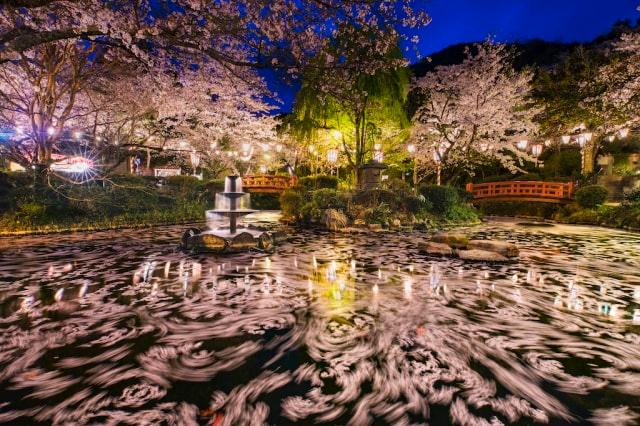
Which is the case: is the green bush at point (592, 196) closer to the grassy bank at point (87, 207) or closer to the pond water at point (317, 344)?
the pond water at point (317, 344)

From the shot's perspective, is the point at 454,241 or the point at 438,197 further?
the point at 438,197

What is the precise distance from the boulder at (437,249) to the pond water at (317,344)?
1661 mm

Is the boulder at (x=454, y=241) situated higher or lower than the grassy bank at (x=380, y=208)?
lower

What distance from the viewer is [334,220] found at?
15.7m

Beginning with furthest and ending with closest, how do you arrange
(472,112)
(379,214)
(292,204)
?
(472,112) < (292,204) < (379,214)

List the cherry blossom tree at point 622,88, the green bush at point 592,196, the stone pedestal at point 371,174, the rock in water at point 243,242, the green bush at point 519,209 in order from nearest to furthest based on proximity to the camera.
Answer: the rock in water at point 243,242, the stone pedestal at point 371,174, the cherry blossom tree at point 622,88, the green bush at point 592,196, the green bush at point 519,209

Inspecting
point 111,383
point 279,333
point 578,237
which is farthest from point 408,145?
point 111,383

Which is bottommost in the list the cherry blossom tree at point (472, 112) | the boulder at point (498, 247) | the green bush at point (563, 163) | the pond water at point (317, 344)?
the pond water at point (317, 344)

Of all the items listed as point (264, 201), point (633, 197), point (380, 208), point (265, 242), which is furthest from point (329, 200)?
point (264, 201)

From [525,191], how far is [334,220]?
57.6ft

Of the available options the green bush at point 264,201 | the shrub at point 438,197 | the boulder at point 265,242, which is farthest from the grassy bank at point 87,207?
the shrub at point 438,197

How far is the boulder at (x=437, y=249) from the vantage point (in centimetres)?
981

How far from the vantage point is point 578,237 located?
14.0m

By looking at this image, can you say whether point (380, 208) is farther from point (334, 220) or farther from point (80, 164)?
point (80, 164)
